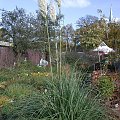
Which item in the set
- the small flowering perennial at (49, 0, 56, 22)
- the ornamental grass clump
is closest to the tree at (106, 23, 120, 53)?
the small flowering perennial at (49, 0, 56, 22)

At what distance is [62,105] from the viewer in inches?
225

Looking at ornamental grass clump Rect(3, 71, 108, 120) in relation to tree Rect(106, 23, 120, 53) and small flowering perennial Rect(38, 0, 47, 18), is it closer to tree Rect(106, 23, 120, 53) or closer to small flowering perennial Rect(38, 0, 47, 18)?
small flowering perennial Rect(38, 0, 47, 18)

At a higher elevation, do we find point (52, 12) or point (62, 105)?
point (52, 12)

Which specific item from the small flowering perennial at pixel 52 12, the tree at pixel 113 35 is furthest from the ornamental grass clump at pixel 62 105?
the tree at pixel 113 35

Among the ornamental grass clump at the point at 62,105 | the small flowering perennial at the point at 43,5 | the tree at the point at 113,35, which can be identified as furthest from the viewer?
the tree at the point at 113,35

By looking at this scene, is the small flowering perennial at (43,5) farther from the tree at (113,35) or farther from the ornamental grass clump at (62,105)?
the tree at (113,35)

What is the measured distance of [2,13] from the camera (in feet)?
118

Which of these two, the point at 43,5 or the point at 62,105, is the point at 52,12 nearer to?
the point at 43,5

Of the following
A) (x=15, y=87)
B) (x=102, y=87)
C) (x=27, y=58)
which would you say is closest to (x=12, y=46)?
(x=27, y=58)

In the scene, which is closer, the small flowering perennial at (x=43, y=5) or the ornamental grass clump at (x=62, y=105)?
the ornamental grass clump at (x=62, y=105)

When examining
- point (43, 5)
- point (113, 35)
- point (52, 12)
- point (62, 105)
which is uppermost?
point (113, 35)

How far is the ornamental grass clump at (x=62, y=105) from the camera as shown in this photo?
5730mm

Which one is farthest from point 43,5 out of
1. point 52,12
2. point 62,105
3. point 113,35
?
point 113,35

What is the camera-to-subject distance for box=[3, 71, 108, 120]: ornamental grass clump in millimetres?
5730
